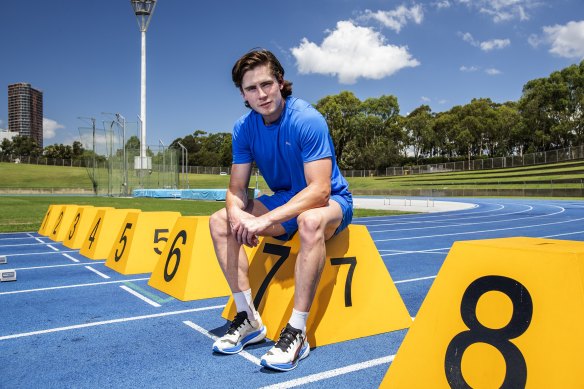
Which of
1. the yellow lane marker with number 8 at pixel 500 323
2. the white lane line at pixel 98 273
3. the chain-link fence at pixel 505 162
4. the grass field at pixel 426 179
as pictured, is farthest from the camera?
the chain-link fence at pixel 505 162

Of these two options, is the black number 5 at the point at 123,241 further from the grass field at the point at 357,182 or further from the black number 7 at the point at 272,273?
the grass field at the point at 357,182

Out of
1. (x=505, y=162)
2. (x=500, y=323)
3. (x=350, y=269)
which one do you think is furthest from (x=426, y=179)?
(x=500, y=323)

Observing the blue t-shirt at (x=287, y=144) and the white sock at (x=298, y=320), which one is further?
the blue t-shirt at (x=287, y=144)

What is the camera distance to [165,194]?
116 feet

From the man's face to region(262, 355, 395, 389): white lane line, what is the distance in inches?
65.8

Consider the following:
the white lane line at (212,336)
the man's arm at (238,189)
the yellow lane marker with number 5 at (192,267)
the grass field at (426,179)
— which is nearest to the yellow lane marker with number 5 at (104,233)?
the yellow lane marker with number 5 at (192,267)

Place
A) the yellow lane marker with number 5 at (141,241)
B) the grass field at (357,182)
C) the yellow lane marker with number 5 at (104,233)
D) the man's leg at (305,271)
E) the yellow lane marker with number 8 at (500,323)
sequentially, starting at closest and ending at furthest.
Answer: the yellow lane marker with number 8 at (500,323)
the man's leg at (305,271)
the yellow lane marker with number 5 at (141,241)
the yellow lane marker with number 5 at (104,233)
the grass field at (357,182)

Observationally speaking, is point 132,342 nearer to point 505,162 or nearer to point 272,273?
point 272,273

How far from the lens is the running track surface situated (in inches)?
102

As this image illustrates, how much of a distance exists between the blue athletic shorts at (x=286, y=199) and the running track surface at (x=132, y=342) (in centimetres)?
80

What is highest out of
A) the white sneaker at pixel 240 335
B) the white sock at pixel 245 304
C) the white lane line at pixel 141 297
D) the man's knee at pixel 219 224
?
the man's knee at pixel 219 224

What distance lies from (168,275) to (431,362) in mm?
3448

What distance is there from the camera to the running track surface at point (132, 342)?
2600mm

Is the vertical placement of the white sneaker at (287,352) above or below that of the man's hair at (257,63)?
below
